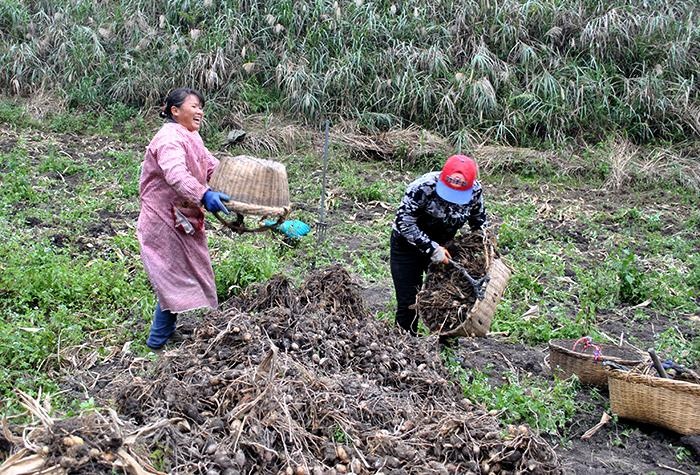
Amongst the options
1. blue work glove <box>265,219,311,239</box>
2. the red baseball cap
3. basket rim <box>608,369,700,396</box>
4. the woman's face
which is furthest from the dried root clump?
blue work glove <box>265,219,311,239</box>

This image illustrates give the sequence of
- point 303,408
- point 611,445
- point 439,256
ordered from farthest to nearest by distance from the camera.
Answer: point 439,256 < point 611,445 < point 303,408

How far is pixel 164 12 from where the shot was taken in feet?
44.8

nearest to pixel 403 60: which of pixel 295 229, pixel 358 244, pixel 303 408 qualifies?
pixel 358 244

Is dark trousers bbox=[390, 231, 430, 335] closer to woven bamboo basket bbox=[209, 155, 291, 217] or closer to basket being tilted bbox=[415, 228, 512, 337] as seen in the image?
basket being tilted bbox=[415, 228, 512, 337]

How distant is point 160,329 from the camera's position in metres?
4.97

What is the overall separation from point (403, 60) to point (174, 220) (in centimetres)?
837

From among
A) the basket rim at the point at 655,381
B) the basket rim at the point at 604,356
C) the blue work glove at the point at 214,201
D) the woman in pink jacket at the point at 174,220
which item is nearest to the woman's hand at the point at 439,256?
the basket rim at the point at 604,356

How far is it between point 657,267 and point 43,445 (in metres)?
6.34

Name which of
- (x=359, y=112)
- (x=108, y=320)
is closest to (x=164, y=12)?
(x=359, y=112)

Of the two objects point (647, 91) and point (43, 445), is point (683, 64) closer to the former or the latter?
point (647, 91)

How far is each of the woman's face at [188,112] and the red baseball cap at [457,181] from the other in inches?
60.3

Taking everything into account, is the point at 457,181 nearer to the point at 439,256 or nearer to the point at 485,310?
the point at 439,256

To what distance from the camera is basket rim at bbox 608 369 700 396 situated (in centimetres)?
420

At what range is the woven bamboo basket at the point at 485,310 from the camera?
4.80 metres
